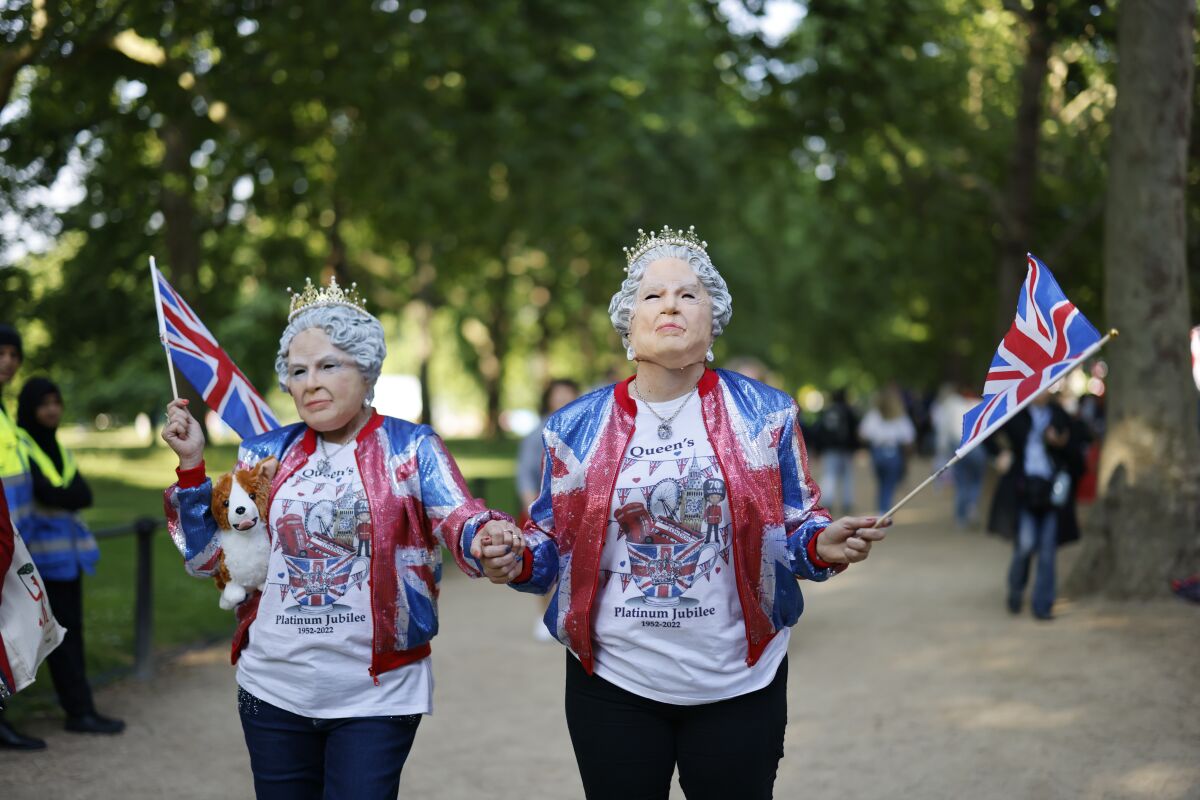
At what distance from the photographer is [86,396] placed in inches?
1206

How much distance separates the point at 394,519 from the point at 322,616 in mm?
315

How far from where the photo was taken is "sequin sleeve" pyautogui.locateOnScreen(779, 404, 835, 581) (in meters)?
3.39

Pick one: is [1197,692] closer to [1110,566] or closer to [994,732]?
[994,732]

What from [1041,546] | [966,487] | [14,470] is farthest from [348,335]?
[966,487]

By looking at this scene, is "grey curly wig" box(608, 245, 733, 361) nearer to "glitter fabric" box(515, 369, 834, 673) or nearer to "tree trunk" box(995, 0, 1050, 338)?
"glitter fabric" box(515, 369, 834, 673)

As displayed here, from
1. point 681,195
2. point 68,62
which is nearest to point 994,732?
point 68,62

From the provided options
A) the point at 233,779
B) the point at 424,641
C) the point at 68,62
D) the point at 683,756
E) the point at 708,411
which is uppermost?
the point at 68,62

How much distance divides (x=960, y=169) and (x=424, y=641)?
17592 mm

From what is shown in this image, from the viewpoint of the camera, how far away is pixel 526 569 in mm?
3500

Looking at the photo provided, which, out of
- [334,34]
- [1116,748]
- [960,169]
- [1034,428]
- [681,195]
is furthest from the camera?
[681,195]

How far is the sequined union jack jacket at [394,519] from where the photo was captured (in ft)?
11.9

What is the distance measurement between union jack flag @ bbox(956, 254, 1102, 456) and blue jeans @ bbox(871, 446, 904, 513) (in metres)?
13.8

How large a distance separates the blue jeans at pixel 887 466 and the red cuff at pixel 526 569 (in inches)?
561

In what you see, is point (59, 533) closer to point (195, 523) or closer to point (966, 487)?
point (195, 523)
